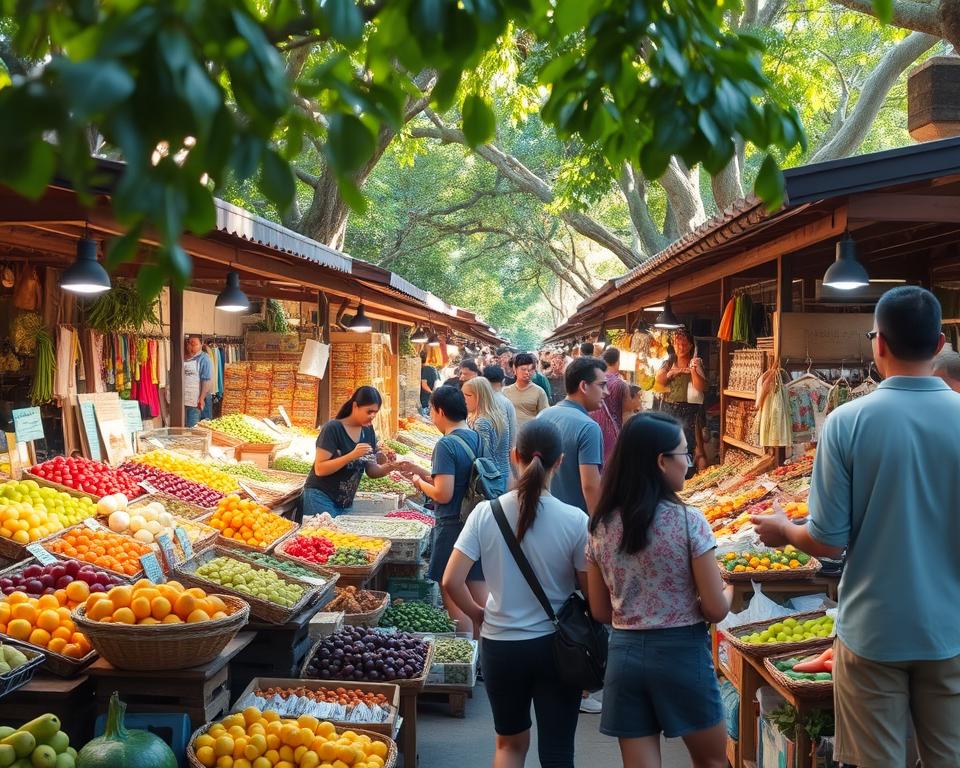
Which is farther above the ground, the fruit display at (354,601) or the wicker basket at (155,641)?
the wicker basket at (155,641)

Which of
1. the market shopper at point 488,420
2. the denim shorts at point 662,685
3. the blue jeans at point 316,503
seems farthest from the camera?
the blue jeans at point 316,503

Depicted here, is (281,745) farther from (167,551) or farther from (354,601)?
(354,601)

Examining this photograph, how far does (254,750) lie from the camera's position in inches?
162

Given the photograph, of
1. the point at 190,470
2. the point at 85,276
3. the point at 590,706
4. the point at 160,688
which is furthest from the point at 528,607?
the point at 190,470

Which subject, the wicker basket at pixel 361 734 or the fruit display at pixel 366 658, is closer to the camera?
the wicker basket at pixel 361 734

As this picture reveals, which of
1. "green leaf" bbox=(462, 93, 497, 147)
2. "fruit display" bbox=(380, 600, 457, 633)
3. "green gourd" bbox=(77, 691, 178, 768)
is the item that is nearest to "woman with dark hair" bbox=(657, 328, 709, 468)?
"fruit display" bbox=(380, 600, 457, 633)

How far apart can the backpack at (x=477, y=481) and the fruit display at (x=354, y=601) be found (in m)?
1.01

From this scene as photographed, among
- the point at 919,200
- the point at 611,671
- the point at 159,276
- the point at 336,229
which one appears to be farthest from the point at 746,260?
the point at 336,229

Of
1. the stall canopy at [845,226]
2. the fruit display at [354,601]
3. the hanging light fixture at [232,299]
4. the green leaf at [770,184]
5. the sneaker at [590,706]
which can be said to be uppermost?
the stall canopy at [845,226]

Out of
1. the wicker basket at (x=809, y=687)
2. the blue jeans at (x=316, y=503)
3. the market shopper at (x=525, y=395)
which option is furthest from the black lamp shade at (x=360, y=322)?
the wicker basket at (x=809, y=687)

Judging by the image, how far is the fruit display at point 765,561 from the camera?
18.5ft

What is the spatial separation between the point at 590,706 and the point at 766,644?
1961 millimetres

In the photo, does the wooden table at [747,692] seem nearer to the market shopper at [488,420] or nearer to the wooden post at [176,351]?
the market shopper at [488,420]

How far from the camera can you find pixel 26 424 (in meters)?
7.10
